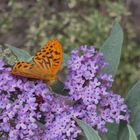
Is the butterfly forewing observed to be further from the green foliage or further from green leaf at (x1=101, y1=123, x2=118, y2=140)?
green leaf at (x1=101, y1=123, x2=118, y2=140)

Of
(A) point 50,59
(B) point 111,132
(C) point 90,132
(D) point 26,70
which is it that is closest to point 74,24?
(B) point 111,132

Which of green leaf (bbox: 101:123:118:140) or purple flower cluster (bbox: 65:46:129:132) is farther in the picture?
green leaf (bbox: 101:123:118:140)

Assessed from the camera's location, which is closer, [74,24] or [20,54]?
[20,54]

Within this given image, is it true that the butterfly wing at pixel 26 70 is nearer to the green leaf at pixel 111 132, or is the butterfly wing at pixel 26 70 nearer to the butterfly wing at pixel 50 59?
the butterfly wing at pixel 50 59

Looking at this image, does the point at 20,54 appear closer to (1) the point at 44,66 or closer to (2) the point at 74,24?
(1) the point at 44,66

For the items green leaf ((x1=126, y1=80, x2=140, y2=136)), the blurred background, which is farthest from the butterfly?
the blurred background

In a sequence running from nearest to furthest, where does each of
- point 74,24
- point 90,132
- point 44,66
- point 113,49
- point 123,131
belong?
point 90,132
point 44,66
point 123,131
point 113,49
point 74,24
